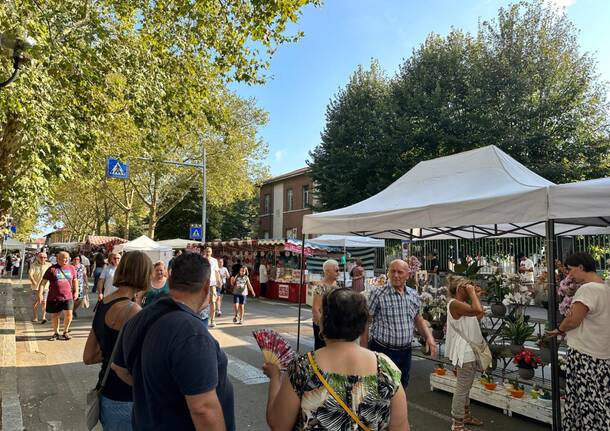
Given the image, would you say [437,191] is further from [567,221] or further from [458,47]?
[458,47]

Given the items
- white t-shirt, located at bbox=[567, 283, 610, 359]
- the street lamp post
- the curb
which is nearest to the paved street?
the curb

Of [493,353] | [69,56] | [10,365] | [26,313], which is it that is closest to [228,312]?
[26,313]

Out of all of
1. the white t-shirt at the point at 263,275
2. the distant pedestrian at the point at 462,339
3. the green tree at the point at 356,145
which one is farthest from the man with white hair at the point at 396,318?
the green tree at the point at 356,145

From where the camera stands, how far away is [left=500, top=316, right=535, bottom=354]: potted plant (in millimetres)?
5293

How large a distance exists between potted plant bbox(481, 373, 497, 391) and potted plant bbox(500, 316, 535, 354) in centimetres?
44

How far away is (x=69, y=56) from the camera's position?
8.16m

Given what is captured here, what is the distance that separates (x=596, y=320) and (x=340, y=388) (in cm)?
296

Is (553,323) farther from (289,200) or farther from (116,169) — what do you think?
(289,200)

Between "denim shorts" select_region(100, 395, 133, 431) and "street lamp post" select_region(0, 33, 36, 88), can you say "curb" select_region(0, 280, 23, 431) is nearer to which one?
"denim shorts" select_region(100, 395, 133, 431)

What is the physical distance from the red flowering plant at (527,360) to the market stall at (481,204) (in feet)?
2.39

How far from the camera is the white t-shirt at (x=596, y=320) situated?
145 inches

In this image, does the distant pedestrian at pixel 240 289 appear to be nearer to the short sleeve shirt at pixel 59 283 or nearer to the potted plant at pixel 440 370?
the short sleeve shirt at pixel 59 283

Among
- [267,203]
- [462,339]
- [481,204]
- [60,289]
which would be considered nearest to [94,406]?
[462,339]

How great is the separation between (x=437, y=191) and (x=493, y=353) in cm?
229
